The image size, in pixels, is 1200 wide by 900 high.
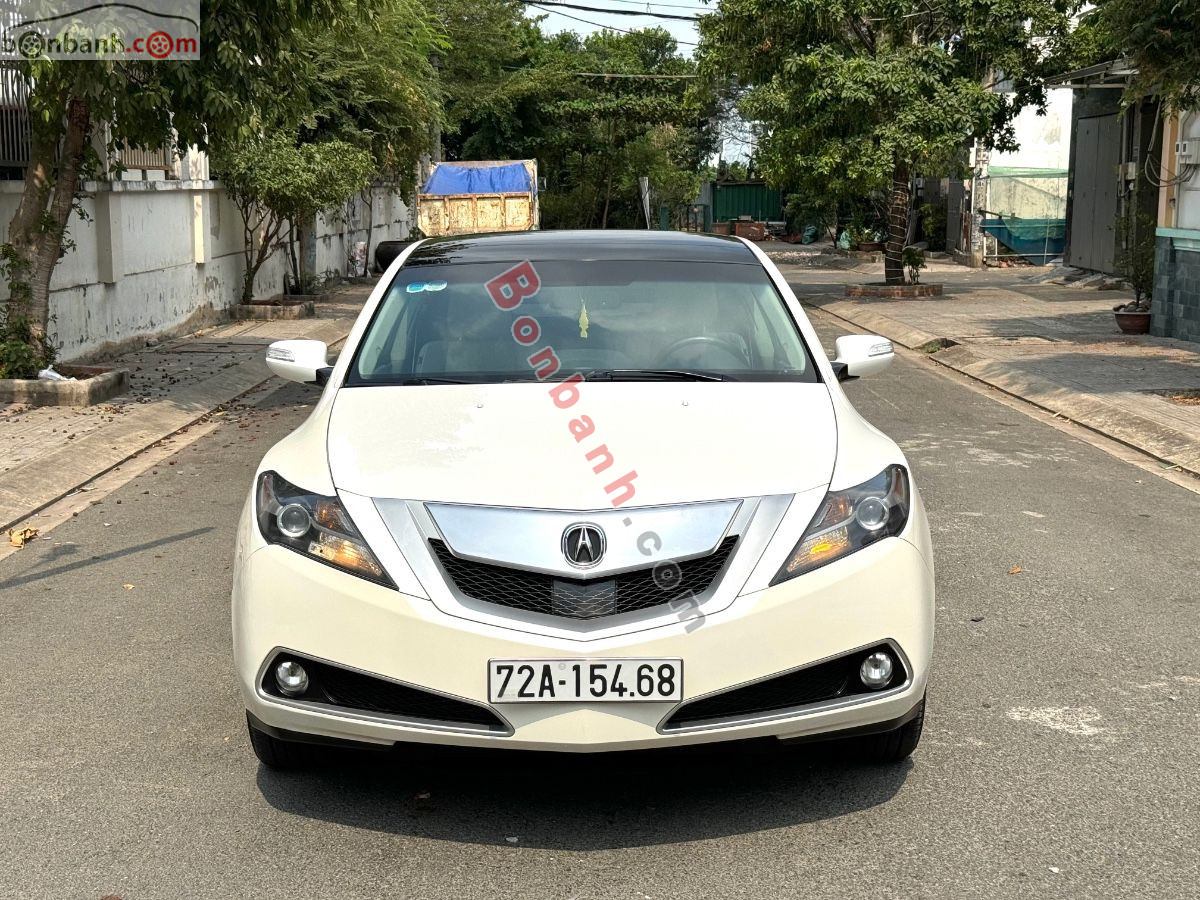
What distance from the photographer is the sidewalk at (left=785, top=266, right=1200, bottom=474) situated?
1154 cm

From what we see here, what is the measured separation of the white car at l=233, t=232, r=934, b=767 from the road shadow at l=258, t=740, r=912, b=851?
0.14m

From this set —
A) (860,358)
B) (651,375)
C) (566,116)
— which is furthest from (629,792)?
(566,116)

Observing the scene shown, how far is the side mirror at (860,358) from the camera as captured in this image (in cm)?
545

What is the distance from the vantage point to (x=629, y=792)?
4.19 m

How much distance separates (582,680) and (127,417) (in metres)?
8.91

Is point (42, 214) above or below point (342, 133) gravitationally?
below

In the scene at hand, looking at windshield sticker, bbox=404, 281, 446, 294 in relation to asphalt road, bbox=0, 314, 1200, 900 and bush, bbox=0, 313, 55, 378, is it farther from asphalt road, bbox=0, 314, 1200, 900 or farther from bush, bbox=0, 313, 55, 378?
bush, bbox=0, 313, 55, 378

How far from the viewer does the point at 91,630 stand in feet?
19.6

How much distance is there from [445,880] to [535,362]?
187 centimetres

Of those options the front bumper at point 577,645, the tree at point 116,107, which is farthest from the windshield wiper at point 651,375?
the tree at point 116,107

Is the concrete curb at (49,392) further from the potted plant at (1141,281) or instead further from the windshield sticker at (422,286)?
the potted plant at (1141,281)

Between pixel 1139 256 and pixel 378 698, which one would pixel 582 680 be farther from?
pixel 1139 256

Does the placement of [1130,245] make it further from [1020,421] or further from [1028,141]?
[1028,141]

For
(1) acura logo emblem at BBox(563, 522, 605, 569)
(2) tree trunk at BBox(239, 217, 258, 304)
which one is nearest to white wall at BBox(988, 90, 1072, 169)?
(2) tree trunk at BBox(239, 217, 258, 304)
